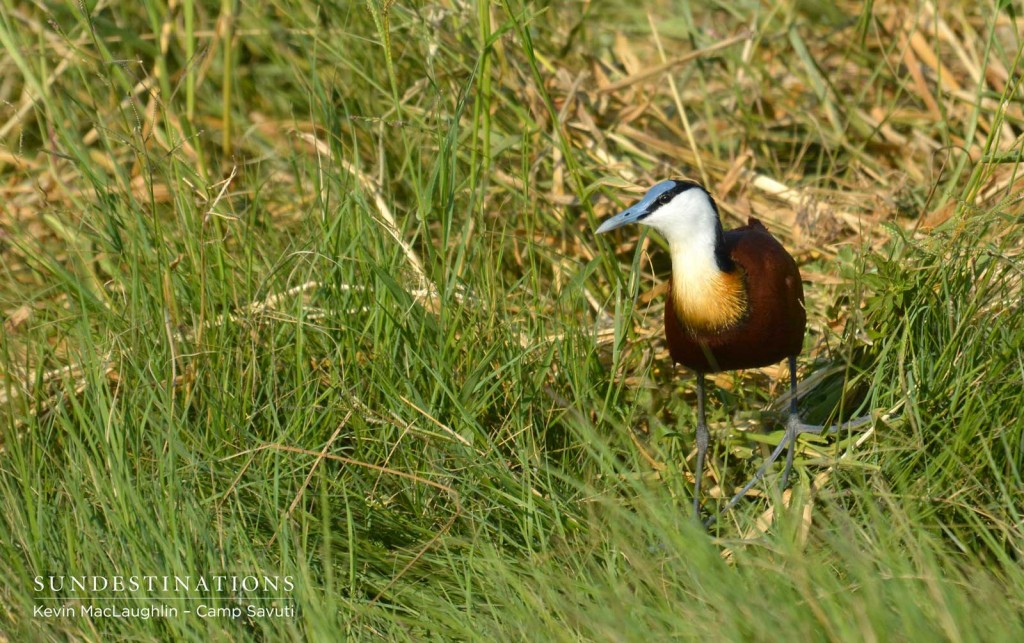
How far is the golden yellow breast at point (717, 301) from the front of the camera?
2914 millimetres

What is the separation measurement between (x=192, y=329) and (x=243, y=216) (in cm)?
69

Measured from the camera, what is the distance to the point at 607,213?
159 inches

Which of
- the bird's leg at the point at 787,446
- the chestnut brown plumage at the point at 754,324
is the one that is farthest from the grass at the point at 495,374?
the chestnut brown plumage at the point at 754,324

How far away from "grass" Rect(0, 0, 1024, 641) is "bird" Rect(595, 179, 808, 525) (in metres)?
0.16

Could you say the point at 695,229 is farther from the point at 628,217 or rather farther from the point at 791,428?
the point at 791,428

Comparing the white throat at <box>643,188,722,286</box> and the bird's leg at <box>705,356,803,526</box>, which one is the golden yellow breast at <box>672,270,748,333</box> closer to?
the white throat at <box>643,188,722,286</box>

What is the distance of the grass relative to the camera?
2.39 meters

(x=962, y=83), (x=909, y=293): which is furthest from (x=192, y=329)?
(x=962, y=83)

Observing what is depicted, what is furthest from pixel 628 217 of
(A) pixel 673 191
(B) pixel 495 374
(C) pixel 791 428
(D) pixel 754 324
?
(C) pixel 791 428

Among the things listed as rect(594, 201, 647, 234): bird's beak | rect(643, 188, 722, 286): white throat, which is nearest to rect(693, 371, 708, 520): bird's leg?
rect(643, 188, 722, 286): white throat

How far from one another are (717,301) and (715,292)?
0.02 meters

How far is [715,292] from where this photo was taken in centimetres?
291

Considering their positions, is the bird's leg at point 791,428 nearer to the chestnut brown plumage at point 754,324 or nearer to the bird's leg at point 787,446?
the bird's leg at point 787,446

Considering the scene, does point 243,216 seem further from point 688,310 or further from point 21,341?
point 688,310
